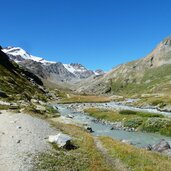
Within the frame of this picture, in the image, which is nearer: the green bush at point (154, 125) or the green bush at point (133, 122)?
the green bush at point (154, 125)

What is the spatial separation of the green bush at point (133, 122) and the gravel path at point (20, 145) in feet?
101

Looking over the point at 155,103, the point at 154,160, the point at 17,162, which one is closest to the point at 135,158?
the point at 154,160

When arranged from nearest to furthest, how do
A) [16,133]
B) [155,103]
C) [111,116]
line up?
[16,133] < [111,116] < [155,103]

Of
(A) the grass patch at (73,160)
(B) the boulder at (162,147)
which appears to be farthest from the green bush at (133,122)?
(A) the grass patch at (73,160)

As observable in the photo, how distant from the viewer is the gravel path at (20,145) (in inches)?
1049

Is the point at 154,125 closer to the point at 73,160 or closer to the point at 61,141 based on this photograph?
the point at 61,141

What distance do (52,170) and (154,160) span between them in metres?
11.3

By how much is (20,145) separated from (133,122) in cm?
4387

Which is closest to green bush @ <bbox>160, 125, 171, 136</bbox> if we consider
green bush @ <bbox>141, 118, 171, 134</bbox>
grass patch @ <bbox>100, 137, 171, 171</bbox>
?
green bush @ <bbox>141, 118, 171, 134</bbox>

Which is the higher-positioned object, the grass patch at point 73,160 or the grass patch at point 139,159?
the grass patch at point 139,159

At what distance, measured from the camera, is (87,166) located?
28.9 metres

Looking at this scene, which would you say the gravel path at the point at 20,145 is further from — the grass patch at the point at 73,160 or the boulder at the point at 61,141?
the grass patch at the point at 73,160

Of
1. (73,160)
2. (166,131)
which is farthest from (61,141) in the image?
(166,131)

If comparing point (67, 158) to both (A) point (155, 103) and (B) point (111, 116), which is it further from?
(A) point (155, 103)
